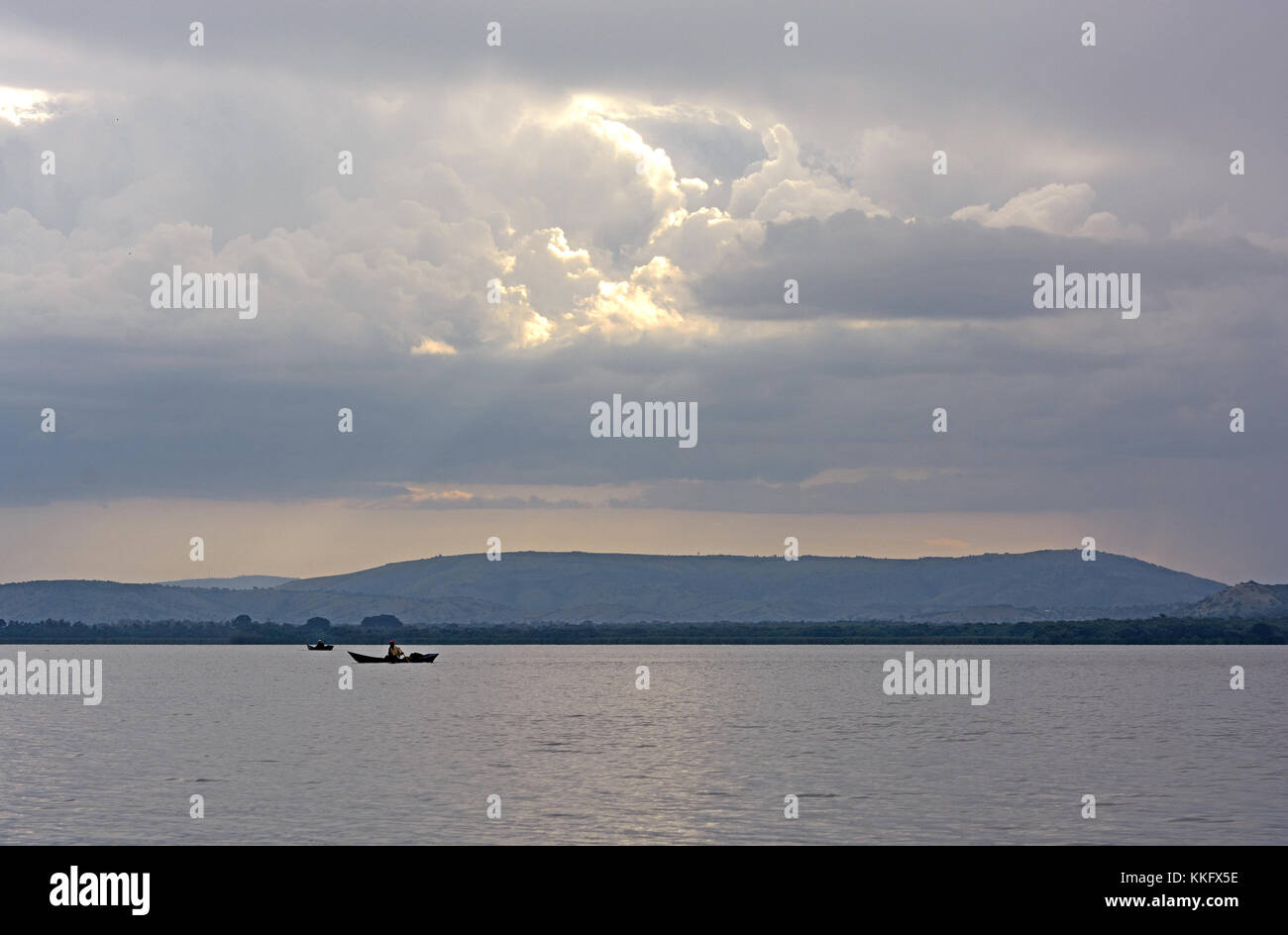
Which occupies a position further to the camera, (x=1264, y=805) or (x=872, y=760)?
(x=872, y=760)

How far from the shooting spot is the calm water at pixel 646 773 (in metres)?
56.9

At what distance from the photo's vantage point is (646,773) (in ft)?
248

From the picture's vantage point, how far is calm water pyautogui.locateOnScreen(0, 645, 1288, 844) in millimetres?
56906

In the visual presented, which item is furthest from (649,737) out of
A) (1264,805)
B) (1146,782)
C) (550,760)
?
(1264,805)
